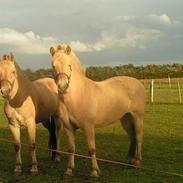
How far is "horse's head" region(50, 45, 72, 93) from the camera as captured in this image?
20.3 feet

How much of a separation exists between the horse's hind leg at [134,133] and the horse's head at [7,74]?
264 cm

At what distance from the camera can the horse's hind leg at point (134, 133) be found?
7941mm

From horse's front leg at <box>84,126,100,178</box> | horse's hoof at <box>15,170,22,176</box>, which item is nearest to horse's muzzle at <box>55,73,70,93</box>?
horse's front leg at <box>84,126,100,178</box>

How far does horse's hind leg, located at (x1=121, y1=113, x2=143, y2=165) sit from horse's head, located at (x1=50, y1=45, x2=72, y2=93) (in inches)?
83.6

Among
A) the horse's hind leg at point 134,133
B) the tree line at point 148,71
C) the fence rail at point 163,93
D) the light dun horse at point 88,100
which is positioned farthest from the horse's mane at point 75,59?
the tree line at point 148,71

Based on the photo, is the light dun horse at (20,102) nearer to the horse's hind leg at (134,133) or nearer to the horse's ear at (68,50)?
the horse's ear at (68,50)

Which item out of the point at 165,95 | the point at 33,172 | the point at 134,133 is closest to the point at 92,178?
the point at 33,172

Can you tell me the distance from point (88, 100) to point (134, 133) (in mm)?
1843

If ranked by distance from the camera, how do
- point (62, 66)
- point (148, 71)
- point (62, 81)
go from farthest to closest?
point (148, 71) < point (62, 66) < point (62, 81)

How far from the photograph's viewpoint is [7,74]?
22.1 feet

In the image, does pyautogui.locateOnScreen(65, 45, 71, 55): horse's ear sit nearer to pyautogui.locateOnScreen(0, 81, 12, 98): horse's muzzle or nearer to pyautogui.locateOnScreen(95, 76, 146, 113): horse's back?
pyautogui.locateOnScreen(95, 76, 146, 113): horse's back

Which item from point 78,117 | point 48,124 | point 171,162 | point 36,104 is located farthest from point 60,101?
point 171,162

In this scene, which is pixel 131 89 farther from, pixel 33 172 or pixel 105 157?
pixel 33 172

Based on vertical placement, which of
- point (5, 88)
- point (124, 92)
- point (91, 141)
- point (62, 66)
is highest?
point (62, 66)
